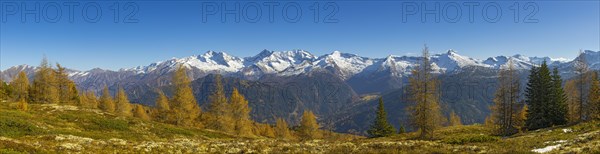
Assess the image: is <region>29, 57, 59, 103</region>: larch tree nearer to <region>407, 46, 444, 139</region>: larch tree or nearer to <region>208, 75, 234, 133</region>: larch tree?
<region>208, 75, 234, 133</region>: larch tree

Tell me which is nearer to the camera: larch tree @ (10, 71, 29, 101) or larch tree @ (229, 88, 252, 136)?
larch tree @ (229, 88, 252, 136)

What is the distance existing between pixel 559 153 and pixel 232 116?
68.0 meters

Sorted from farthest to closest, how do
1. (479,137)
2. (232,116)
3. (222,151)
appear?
(232,116) → (479,137) → (222,151)

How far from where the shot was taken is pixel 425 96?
154ft

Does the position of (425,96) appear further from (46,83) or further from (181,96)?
(46,83)

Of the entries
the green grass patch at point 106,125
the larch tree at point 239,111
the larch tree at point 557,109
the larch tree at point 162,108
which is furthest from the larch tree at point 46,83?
the larch tree at point 557,109

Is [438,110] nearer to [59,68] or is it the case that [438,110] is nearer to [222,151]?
[222,151]

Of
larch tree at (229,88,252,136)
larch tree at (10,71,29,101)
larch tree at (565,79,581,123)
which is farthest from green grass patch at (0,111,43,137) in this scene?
larch tree at (565,79,581,123)

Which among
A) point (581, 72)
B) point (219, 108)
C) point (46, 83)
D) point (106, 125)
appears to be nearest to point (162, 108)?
point (219, 108)

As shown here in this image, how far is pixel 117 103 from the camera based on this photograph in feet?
373

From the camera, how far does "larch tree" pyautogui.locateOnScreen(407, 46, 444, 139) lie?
46688 mm

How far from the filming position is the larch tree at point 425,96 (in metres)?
46.7

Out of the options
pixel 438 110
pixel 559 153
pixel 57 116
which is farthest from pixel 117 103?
pixel 559 153

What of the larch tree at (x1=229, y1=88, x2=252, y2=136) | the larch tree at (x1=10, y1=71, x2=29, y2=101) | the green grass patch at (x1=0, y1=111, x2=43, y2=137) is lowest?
the larch tree at (x1=229, y1=88, x2=252, y2=136)
